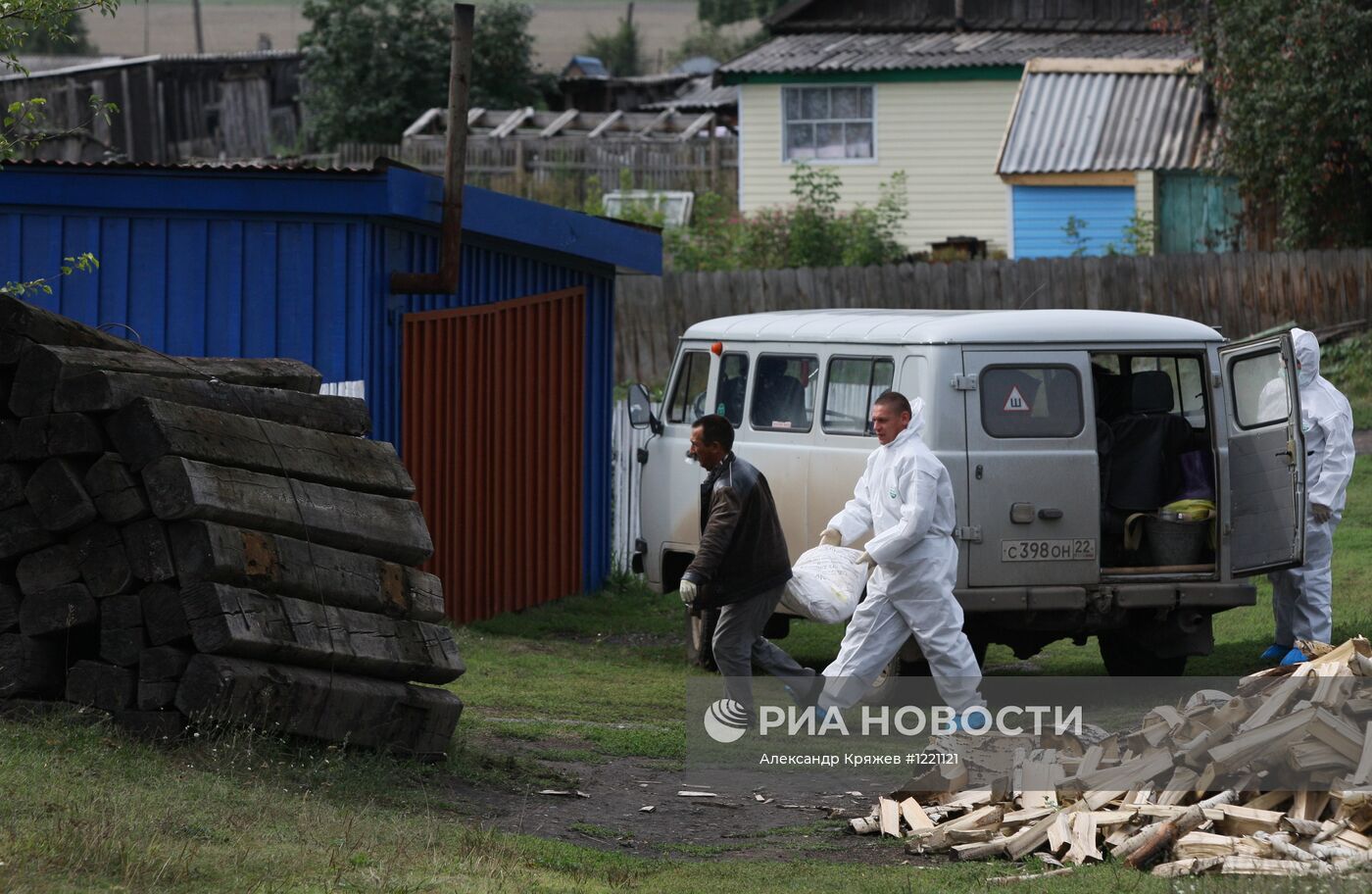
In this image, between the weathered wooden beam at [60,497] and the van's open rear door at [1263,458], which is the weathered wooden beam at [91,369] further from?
the van's open rear door at [1263,458]

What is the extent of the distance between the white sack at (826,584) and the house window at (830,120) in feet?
82.0

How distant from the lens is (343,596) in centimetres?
803

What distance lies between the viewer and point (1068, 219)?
96.9 ft

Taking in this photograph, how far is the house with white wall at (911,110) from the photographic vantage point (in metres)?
33.2

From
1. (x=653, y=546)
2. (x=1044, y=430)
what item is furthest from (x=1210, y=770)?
(x=653, y=546)

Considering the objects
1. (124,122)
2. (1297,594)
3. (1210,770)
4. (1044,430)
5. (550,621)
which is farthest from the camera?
(124,122)

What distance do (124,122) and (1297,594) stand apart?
38572 mm

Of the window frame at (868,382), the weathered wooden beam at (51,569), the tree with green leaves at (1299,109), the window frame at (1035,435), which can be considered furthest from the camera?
the tree with green leaves at (1299,109)

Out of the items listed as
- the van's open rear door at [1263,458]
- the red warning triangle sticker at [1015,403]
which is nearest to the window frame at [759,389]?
the red warning triangle sticker at [1015,403]

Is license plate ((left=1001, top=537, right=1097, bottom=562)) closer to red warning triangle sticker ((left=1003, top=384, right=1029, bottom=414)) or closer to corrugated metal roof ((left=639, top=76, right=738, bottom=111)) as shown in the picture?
red warning triangle sticker ((left=1003, top=384, right=1029, bottom=414))

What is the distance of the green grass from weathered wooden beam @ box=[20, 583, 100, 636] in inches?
15.7

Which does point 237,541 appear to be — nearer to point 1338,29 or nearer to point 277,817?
point 277,817

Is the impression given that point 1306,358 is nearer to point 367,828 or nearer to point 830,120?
point 367,828

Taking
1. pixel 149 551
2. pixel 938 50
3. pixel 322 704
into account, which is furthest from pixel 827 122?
pixel 149 551
